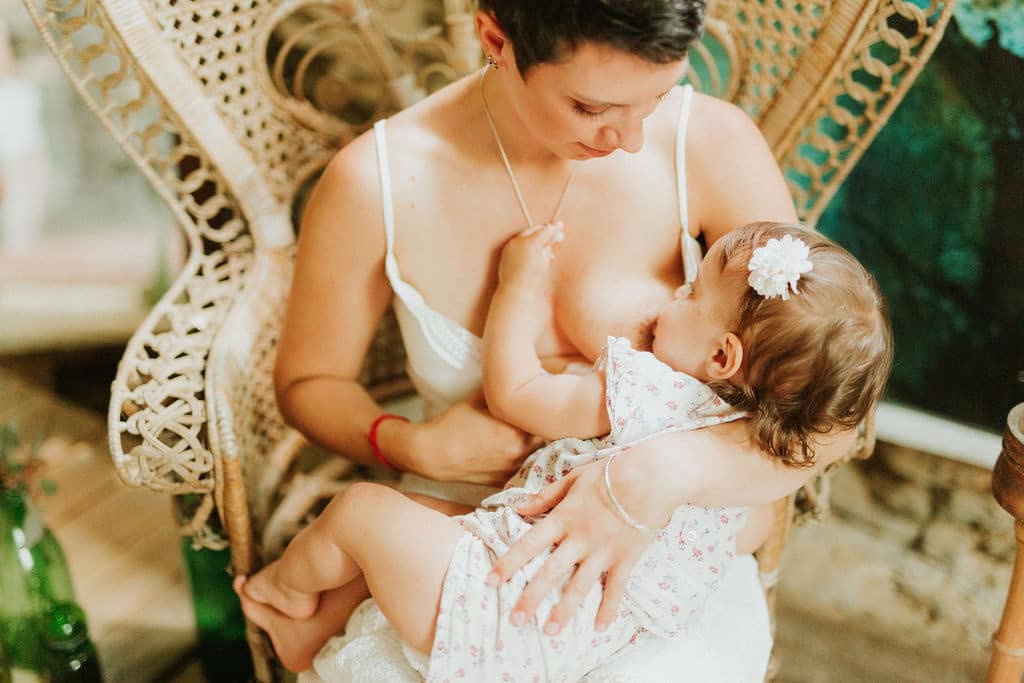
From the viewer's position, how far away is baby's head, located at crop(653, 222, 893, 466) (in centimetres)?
104

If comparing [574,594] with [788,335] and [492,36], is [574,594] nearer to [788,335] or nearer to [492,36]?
[788,335]

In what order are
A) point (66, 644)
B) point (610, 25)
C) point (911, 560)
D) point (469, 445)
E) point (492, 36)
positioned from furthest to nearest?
point (911, 560) < point (66, 644) < point (469, 445) < point (492, 36) < point (610, 25)

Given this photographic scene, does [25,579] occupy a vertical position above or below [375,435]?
below

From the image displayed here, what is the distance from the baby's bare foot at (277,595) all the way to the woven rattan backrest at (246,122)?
13 cm

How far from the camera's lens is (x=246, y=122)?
62.3 inches

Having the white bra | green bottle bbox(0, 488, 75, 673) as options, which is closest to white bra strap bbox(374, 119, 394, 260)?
the white bra

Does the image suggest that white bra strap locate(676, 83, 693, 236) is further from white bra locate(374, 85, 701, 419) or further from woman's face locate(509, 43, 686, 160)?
woman's face locate(509, 43, 686, 160)

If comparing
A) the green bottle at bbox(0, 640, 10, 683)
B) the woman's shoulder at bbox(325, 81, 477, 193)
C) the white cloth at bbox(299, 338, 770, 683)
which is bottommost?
the green bottle at bbox(0, 640, 10, 683)

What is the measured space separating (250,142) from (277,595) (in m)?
0.77

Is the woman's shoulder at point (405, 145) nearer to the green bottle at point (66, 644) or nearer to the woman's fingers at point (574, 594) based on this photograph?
the woman's fingers at point (574, 594)

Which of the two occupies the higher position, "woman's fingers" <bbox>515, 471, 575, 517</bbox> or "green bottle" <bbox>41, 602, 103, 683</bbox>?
"woman's fingers" <bbox>515, 471, 575, 517</bbox>

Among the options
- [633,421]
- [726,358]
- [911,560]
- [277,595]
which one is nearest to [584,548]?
[633,421]

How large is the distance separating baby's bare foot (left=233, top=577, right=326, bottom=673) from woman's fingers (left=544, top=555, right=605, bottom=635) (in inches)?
16.8

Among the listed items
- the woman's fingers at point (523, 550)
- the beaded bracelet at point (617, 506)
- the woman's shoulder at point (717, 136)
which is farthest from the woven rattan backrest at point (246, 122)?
the beaded bracelet at point (617, 506)
